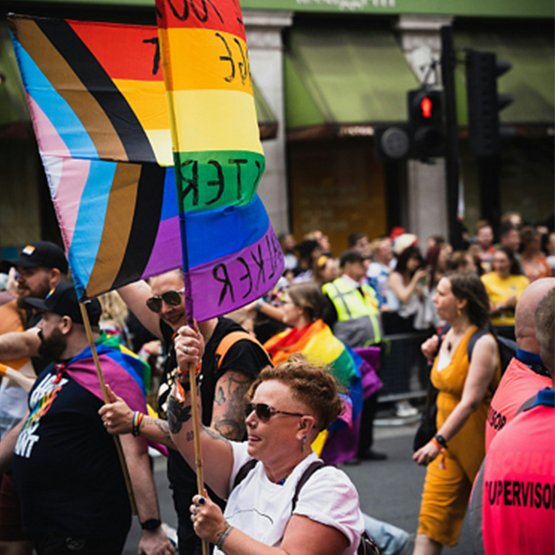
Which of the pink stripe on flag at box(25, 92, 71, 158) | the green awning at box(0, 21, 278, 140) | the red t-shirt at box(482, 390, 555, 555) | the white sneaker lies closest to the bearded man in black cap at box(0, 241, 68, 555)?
the pink stripe on flag at box(25, 92, 71, 158)

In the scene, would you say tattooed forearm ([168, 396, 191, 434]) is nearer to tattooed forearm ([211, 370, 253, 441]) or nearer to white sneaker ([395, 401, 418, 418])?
tattooed forearm ([211, 370, 253, 441])

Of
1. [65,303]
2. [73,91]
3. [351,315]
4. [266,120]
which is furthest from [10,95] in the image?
[73,91]

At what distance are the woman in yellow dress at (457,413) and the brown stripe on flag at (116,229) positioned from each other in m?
2.12

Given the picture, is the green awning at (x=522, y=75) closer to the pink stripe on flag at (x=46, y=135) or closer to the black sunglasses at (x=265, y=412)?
the pink stripe on flag at (x=46, y=135)

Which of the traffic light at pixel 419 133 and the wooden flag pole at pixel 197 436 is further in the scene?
the traffic light at pixel 419 133

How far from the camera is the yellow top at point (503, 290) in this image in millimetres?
9703

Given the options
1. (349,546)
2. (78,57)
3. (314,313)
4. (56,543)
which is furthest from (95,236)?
(314,313)

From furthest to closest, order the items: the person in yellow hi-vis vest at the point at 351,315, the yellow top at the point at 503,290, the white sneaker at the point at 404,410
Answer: the white sneaker at the point at 404,410
the yellow top at the point at 503,290
the person in yellow hi-vis vest at the point at 351,315

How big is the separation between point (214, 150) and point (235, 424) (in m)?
1.19

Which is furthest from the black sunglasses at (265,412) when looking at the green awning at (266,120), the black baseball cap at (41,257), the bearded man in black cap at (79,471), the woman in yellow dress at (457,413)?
the green awning at (266,120)

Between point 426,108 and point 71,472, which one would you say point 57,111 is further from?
point 426,108

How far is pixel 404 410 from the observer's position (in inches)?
405

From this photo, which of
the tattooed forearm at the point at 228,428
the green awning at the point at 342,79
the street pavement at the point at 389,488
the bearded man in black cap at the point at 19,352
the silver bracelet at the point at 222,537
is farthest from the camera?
the green awning at the point at 342,79

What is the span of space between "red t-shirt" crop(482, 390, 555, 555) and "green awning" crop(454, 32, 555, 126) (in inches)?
611
